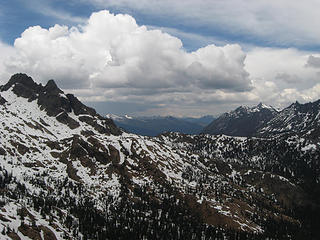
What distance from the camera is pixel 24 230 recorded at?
19362 centimetres

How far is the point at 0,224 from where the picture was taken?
186375 mm

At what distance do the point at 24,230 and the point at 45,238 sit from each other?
15.4 m

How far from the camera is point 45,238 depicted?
196750 mm

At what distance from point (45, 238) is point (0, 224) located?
31181 mm

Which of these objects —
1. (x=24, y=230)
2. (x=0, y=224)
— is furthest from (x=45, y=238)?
(x=0, y=224)

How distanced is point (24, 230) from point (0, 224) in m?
16.1

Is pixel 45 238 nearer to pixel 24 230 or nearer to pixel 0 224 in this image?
pixel 24 230
